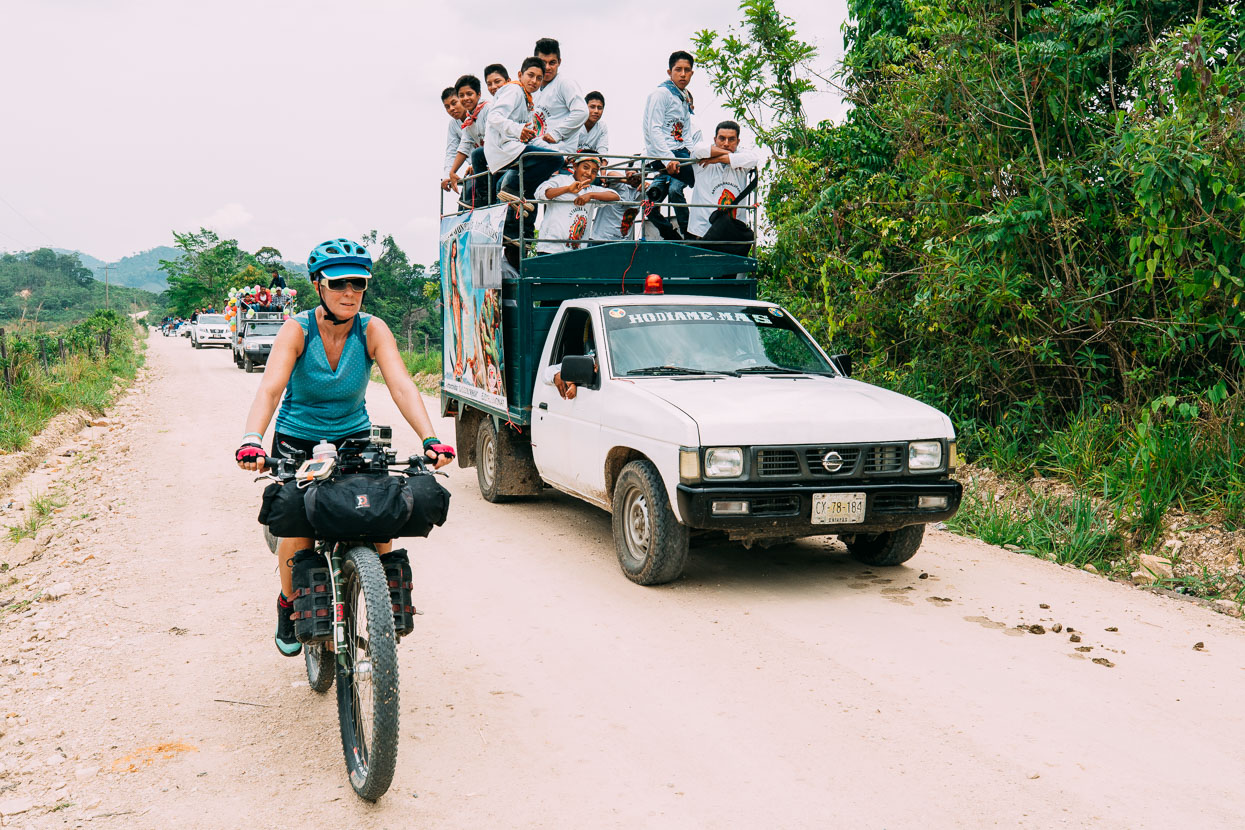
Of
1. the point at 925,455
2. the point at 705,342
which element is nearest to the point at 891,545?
the point at 925,455

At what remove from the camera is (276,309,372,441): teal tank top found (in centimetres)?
419

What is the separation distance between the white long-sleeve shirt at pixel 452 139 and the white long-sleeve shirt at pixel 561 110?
1676 millimetres

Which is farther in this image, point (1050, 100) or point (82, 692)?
point (1050, 100)

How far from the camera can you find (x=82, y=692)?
15.2 feet

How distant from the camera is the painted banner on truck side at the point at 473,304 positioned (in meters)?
8.73

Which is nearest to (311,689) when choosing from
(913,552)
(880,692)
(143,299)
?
(880,692)

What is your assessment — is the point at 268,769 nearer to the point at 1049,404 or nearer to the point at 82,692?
the point at 82,692

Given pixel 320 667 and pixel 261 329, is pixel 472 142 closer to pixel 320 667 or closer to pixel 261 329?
pixel 320 667

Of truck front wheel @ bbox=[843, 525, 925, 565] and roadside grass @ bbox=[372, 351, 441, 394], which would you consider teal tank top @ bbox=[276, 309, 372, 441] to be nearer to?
truck front wheel @ bbox=[843, 525, 925, 565]

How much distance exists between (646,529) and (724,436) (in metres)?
0.90

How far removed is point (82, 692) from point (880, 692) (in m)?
3.56

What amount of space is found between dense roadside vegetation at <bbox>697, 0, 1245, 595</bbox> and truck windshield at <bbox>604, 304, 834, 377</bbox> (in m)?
1.90

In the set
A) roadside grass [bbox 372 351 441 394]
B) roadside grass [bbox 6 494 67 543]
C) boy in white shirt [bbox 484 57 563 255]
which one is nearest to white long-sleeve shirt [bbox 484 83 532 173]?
boy in white shirt [bbox 484 57 563 255]

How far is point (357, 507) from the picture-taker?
12.0 feet
